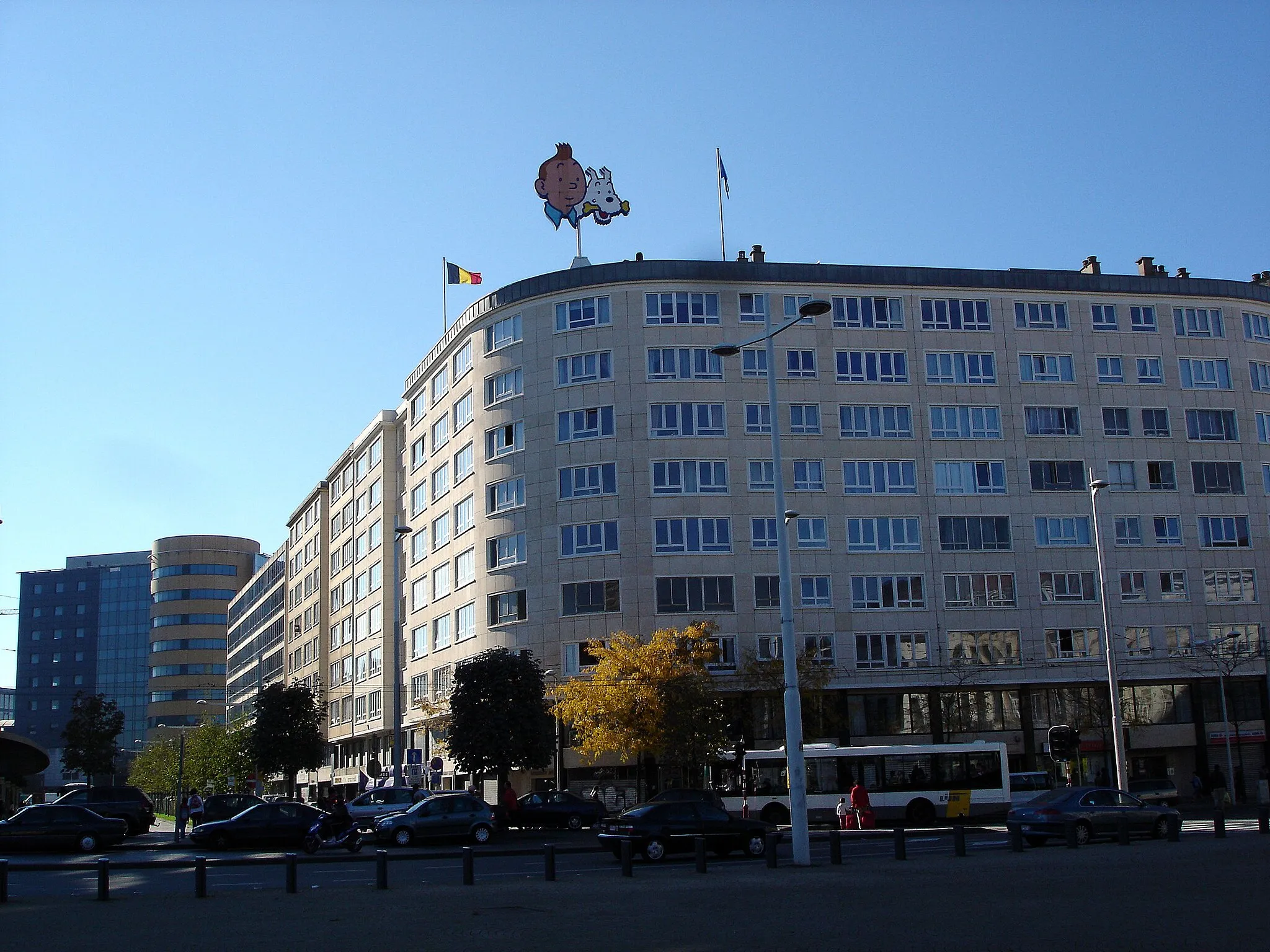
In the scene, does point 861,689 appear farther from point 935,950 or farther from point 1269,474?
point 935,950

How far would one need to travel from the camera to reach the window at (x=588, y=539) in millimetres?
58594

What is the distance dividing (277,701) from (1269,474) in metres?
54.5

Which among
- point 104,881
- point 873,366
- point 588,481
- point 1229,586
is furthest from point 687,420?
point 104,881

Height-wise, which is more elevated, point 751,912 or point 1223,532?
point 1223,532

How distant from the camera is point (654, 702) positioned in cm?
5094

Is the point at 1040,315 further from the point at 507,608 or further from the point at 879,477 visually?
the point at 507,608

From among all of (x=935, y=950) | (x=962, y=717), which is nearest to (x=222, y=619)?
(x=962, y=717)

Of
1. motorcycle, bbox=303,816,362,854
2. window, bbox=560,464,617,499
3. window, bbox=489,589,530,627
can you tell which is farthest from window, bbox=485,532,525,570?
motorcycle, bbox=303,816,362,854

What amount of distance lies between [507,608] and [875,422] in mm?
19762

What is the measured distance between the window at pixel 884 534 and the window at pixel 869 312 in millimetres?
9609

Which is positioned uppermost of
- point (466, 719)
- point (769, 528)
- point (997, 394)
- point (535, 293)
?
point (535, 293)

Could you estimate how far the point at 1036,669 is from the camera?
60.5m

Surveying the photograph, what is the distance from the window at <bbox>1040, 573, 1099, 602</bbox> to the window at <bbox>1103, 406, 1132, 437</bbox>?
23.7ft

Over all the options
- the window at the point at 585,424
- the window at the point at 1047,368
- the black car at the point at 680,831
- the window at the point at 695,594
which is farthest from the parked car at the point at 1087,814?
the window at the point at 1047,368
